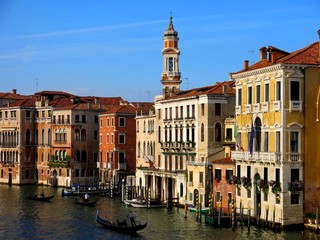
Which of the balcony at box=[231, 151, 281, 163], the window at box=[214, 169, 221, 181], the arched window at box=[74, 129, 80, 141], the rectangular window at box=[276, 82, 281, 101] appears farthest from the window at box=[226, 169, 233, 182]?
the arched window at box=[74, 129, 80, 141]

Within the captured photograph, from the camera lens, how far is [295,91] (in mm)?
33094

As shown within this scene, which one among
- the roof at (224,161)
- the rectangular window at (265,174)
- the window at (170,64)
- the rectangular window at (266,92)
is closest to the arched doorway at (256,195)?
the rectangular window at (265,174)

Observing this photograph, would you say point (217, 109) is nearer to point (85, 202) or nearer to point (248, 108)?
point (248, 108)

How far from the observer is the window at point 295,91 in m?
33.0

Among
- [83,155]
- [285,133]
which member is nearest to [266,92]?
[285,133]

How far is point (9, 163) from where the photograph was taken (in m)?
67.9

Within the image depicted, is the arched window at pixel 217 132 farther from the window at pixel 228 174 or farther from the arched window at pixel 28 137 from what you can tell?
the arched window at pixel 28 137

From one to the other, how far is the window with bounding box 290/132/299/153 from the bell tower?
24.0 m

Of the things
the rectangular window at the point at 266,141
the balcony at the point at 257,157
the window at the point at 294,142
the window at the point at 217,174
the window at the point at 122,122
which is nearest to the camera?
the window at the point at 294,142

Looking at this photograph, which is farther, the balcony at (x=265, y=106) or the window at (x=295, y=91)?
the balcony at (x=265, y=106)

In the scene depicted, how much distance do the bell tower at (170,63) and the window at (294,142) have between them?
78.7ft

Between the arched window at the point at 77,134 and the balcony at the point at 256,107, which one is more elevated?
the balcony at the point at 256,107

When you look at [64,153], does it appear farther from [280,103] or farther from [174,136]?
[280,103]

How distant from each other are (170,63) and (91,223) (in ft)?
70.0
